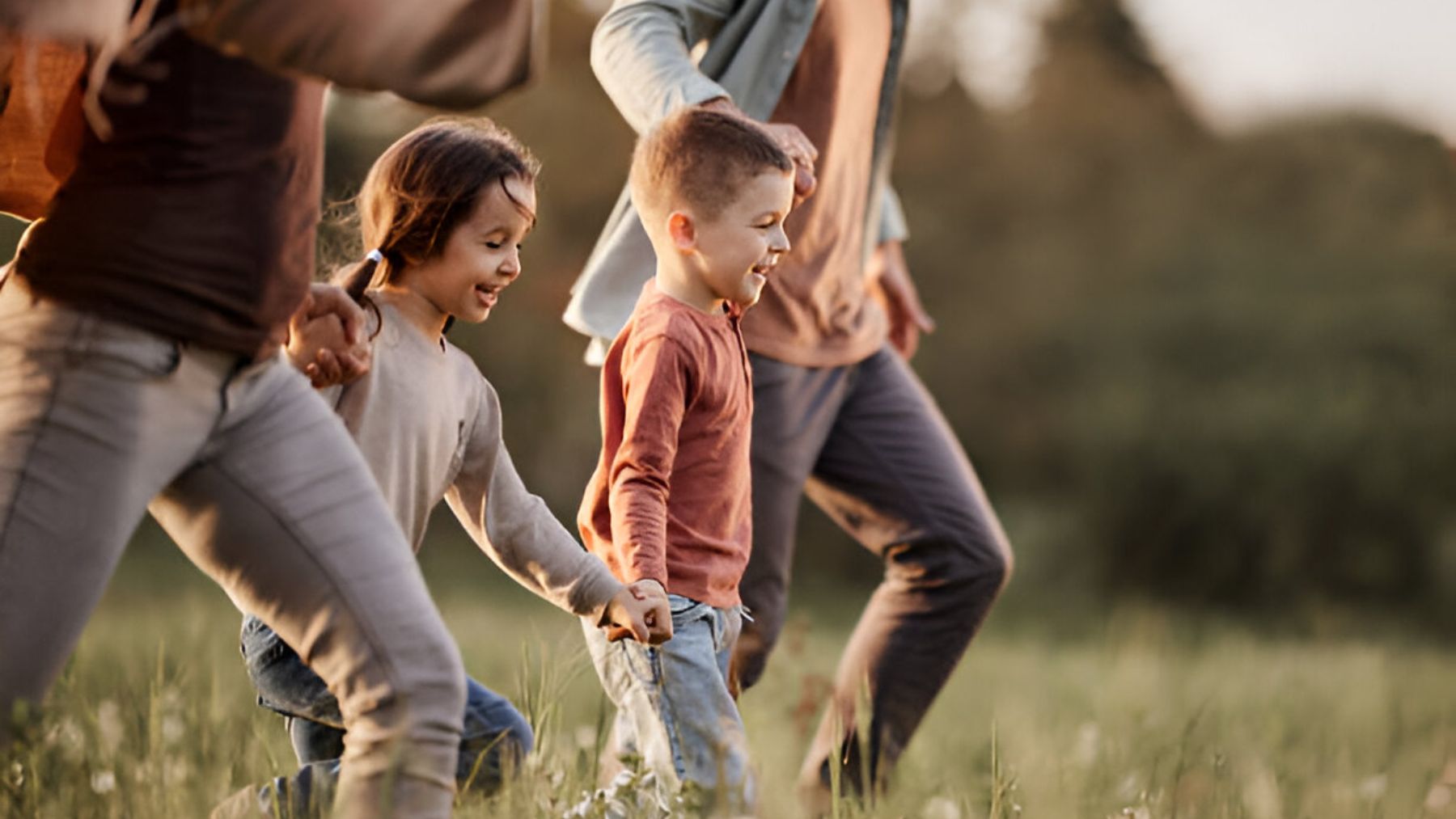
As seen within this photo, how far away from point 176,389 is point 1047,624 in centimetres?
1350

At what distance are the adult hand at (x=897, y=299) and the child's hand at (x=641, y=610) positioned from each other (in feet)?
5.44

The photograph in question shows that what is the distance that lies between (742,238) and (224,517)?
0.98m

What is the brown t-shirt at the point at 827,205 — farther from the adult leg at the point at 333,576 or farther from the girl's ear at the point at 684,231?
the adult leg at the point at 333,576

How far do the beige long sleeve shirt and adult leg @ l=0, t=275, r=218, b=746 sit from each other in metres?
0.48

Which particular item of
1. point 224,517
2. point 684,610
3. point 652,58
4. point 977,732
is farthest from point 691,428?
point 977,732

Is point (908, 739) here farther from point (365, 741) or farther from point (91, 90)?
point (91, 90)

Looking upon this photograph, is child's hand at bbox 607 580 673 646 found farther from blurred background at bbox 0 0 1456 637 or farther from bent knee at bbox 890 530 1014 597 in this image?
blurred background at bbox 0 0 1456 637

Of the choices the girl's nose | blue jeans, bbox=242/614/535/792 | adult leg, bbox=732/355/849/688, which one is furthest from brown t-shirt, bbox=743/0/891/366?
blue jeans, bbox=242/614/535/792

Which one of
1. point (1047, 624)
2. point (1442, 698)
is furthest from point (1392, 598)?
point (1442, 698)

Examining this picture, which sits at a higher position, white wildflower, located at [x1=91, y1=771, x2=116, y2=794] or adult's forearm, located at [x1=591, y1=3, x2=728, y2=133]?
adult's forearm, located at [x1=591, y1=3, x2=728, y2=133]

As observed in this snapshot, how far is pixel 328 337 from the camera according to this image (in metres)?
2.66

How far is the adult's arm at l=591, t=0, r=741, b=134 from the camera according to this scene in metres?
3.30

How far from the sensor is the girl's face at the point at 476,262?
292 cm

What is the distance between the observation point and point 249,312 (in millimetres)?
2381
